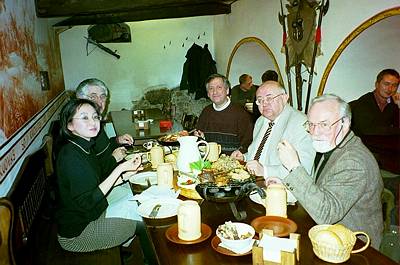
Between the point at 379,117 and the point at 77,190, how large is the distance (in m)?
3.34

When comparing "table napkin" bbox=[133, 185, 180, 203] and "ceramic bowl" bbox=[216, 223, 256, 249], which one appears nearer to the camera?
"ceramic bowl" bbox=[216, 223, 256, 249]

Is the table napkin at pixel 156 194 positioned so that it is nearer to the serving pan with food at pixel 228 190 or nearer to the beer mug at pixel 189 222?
the serving pan with food at pixel 228 190

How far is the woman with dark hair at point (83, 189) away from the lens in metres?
2.09

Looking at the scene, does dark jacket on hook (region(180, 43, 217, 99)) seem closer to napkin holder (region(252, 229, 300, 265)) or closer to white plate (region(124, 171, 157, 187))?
white plate (region(124, 171, 157, 187))

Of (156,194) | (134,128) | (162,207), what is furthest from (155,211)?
(134,128)

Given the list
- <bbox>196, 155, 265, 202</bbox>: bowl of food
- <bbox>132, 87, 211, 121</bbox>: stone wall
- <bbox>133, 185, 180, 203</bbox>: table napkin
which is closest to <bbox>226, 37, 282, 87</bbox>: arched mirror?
<bbox>132, 87, 211, 121</bbox>: stone wall

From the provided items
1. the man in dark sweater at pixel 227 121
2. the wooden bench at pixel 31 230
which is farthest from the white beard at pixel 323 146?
the man in dark sweater at pixel 227 121

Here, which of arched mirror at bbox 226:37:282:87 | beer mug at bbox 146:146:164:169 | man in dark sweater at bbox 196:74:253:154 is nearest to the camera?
beer mug at bbox 146:146:164:169

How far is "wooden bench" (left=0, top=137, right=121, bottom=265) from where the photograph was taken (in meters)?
1.64

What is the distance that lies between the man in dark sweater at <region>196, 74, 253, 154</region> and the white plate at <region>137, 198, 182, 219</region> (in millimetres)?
1646

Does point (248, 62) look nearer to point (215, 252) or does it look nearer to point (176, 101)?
point (176, 101)

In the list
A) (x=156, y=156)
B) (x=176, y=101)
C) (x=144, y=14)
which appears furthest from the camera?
(x=176, y=101)

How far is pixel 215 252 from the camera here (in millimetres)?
1391

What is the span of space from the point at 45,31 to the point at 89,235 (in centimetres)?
432
